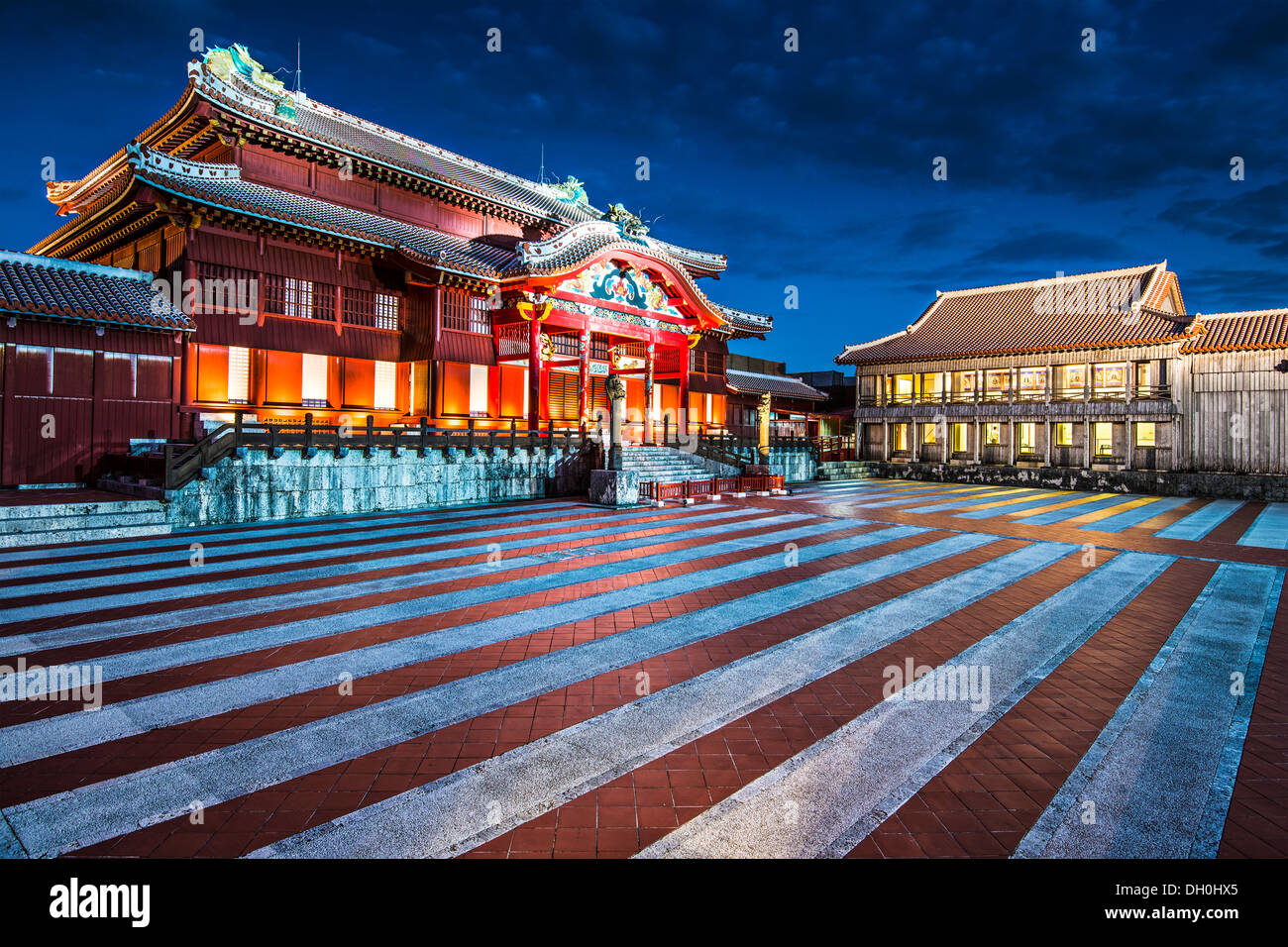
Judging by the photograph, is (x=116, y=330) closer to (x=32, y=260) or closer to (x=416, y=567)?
(x=32, y=260)

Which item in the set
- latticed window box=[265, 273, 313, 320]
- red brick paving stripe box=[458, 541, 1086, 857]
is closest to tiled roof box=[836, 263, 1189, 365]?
red brick paving stripe box=[458, 541, 1086, 857]

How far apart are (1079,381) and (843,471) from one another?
14.3 m

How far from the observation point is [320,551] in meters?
10.6

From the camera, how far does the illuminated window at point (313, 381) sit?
18.7 metres

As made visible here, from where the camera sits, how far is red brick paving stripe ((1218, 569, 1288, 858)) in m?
3.29

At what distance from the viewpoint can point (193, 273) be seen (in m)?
16.2

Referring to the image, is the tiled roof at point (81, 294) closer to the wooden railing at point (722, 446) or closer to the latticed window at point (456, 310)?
the latticed window at point (456, 310)

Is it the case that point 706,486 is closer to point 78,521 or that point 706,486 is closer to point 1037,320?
point 78,521

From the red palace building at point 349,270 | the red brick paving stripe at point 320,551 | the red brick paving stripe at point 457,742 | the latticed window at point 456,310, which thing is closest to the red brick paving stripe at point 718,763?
the red brick paving stripe at point 457,742

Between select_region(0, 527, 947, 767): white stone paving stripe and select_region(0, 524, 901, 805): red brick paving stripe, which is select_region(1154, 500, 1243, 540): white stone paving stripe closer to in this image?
select_region(0, 524, 901, 805): red brick paving stripe

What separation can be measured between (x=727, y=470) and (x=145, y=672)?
66.1 ft

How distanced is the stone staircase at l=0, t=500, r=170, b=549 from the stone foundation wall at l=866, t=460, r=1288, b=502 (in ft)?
105

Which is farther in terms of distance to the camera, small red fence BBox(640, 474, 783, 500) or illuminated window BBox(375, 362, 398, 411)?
illuminated window BBox(375, 362, 398, 411)
